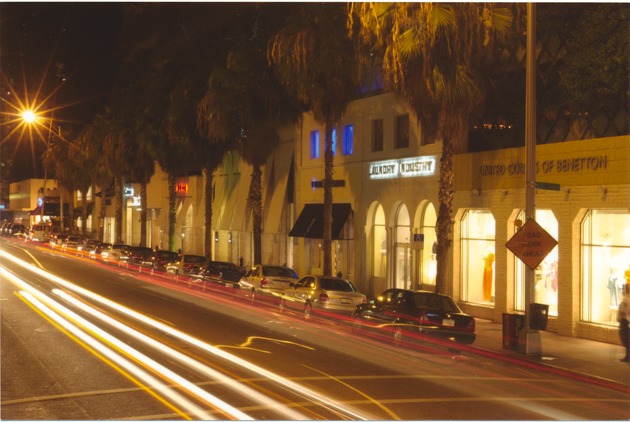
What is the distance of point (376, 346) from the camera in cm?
1941

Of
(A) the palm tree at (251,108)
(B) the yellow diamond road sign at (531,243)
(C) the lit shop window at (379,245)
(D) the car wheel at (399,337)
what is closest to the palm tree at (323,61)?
(C) the lit shop window at (379,245)

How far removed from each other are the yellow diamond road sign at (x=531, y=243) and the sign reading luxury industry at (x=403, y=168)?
38.7 feet

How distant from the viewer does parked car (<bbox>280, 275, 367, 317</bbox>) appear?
82.7 feet

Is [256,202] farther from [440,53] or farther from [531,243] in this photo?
[531,243]

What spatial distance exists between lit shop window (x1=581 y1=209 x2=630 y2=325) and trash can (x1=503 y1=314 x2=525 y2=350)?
4.03 metres

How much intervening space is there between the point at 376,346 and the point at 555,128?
1038 cm

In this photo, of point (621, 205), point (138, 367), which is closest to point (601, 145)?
point (621, 205)

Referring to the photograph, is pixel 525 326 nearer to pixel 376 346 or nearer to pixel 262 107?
pixel 376 346

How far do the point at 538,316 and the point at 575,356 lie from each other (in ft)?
4.81

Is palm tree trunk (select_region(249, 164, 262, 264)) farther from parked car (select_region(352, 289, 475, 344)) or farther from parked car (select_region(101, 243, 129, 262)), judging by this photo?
parked car (select_region(352, 289, 475, 344))

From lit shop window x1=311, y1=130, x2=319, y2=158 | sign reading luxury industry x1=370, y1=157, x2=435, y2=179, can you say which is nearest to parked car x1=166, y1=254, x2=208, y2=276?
lit shop window x1=311, y1=130, x2=319, y2=158

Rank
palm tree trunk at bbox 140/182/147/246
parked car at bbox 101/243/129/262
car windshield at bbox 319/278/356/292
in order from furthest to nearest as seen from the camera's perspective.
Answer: palm tree trunk at bbox 140/182/147/246 → parked car at bbox 101/243/129/262 → car windshield at bbox 319/278/356/292

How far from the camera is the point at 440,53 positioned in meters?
23.0

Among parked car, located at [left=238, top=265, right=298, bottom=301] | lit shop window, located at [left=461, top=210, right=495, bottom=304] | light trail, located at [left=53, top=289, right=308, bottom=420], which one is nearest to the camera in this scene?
light trail, located at [left=53, top=289, right=308, bottom=420]
